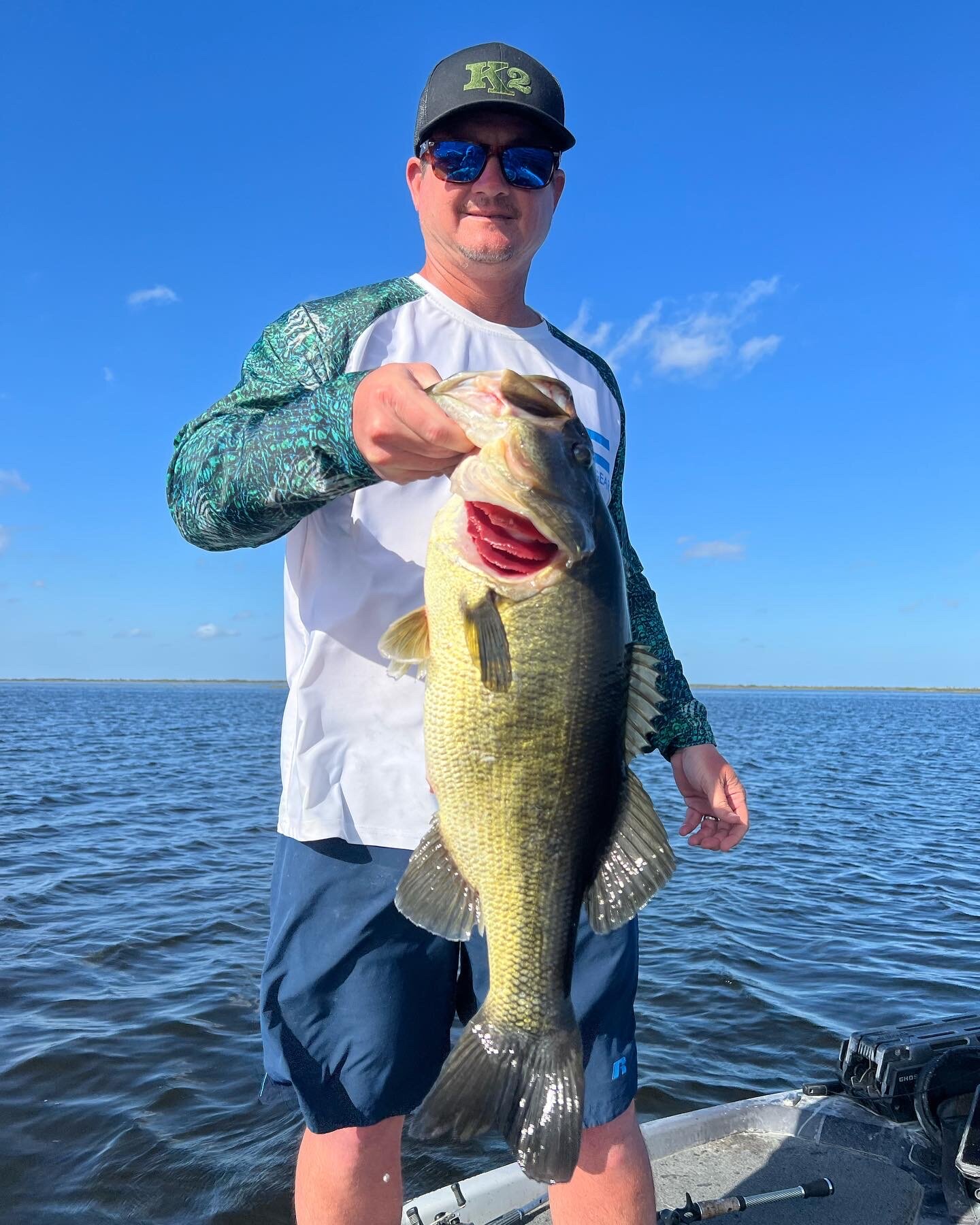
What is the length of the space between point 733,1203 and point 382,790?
2.80 metres

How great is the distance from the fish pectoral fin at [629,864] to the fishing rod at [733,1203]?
2205mm

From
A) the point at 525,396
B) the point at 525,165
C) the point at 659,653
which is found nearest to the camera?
the point at 525,396

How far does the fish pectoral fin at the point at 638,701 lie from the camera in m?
2.31

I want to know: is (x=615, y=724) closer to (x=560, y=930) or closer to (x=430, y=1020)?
(x=560, y=930)

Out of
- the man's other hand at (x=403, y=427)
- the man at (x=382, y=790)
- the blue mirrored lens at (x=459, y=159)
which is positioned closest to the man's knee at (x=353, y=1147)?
the man at (x=382, y=790)

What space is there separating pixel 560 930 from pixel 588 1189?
3.85 feet

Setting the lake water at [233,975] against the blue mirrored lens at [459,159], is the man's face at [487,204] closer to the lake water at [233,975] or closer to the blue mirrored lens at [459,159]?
the blue mirrored lens at [459,159]

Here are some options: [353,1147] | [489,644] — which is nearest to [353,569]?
[489,644]

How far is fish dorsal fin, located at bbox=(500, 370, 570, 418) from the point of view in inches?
79.7

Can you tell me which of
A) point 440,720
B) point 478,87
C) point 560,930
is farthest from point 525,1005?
point 478,87

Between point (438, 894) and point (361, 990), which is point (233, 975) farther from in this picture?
point (438, 894)

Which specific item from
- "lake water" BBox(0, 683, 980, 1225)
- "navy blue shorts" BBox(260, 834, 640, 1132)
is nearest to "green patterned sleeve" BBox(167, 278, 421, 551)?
"navy blue shorts" BBox(260, 834, 640, 1132)

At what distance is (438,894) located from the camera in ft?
7.66

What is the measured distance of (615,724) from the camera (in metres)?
2.26
